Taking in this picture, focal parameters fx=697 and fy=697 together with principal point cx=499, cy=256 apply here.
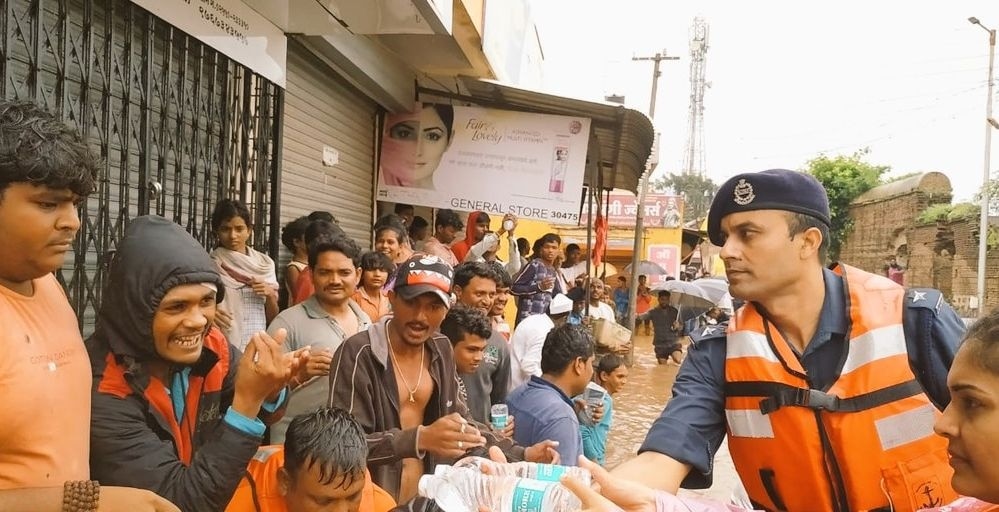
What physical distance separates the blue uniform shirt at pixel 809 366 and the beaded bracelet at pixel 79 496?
4.69ft

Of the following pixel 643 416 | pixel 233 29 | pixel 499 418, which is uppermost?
pixel 233 29

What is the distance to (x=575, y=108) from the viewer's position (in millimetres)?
6898

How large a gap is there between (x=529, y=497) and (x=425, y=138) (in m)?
6.11

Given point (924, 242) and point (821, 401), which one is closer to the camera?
point (821, 401)

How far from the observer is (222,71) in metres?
4.66

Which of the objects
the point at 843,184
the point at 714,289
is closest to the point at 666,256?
the point at 843,184

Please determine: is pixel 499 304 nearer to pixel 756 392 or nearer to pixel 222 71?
pixel 222 71

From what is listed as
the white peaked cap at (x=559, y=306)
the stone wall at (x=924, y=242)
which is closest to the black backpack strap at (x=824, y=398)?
the white peaked cap at (x=559, y=306)

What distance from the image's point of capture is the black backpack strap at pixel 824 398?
1844mm

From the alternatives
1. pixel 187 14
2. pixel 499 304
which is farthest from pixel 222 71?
pixel 499 304

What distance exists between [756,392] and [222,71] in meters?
4.06

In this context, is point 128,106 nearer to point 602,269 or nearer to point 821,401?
point 821,401

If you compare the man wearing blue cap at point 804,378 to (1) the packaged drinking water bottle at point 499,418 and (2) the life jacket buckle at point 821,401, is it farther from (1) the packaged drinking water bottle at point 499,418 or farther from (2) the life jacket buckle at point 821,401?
(1) the packaged drinking water bottle at point 499,418

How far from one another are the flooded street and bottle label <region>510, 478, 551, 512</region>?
3.48 m
